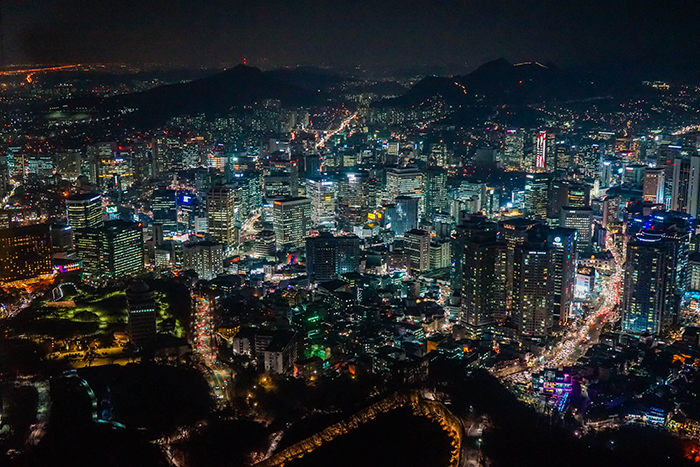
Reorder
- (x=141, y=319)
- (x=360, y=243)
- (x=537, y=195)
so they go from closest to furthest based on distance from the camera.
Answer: (x=141, y=319), (x=360, y=243), (x=537, y=195)

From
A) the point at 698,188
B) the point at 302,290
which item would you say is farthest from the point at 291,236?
the point at 698,188

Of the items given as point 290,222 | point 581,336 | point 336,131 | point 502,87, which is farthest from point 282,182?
point 581,336

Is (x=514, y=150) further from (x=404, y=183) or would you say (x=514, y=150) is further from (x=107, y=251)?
(x=107, y=251)

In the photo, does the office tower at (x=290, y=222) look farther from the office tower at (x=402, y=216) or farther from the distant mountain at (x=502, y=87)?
the distant mountain at (x=502, y=87)

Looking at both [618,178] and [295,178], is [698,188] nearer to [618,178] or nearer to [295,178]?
[618,178]

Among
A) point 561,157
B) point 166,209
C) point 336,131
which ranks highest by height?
point 336,131

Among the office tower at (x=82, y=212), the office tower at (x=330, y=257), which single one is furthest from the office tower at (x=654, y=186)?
the office tower at (x=82, y=212)

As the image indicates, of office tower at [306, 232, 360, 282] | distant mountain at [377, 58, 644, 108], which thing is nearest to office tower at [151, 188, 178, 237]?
office tower at [306, 232, 360, 282]
